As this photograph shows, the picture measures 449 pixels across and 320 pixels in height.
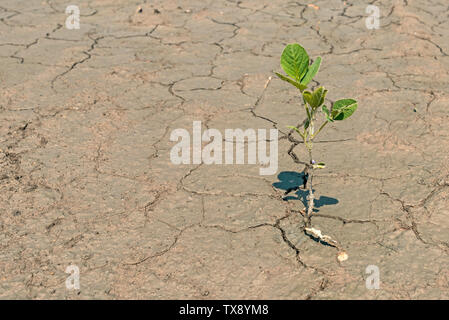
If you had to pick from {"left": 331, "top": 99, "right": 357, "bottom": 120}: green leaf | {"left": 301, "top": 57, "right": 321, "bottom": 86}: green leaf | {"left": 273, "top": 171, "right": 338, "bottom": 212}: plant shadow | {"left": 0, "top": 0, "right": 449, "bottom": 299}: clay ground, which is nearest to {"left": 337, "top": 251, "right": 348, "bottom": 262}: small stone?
{"left": 0, "top": 0, "right": 449, "bottom": 299}: clay ground

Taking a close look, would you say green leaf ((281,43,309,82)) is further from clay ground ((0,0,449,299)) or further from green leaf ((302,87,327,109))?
clay ground ((0,0,449,299))

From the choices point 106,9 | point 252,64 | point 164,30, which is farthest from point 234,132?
point 106,9

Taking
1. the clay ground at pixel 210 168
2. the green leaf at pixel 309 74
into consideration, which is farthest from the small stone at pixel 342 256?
the green leaf at pixel 309 74

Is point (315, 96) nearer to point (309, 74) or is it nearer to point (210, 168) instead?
point (309, 74)

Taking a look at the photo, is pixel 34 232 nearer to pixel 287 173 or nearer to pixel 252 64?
pixel 287 173

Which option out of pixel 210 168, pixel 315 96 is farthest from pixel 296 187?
pixel 315 96

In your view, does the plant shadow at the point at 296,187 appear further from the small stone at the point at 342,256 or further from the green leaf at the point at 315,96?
the green leaf at the point at 315,96
